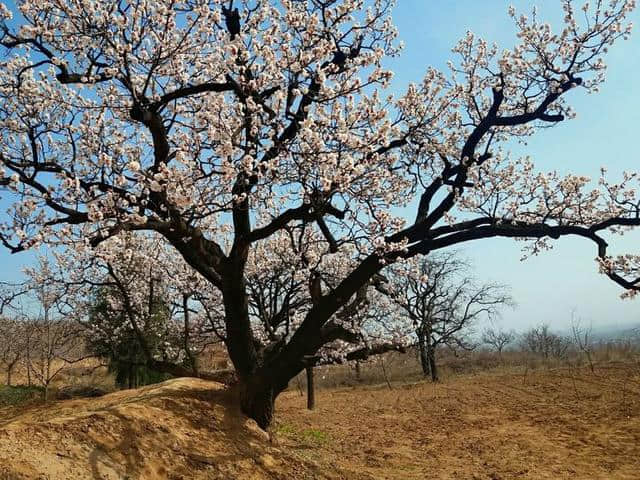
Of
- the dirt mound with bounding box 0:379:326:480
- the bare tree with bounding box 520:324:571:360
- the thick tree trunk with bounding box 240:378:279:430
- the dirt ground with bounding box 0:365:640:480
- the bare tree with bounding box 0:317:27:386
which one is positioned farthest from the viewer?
the bare tree with bounding box 520:324:571:360

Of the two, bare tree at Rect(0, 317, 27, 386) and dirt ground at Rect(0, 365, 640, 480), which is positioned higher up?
bare tree at Rect(0, 317, 27, 386)

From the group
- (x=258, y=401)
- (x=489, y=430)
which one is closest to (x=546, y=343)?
(x=489, y=430)

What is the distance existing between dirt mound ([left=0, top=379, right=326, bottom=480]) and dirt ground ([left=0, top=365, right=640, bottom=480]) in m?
0.02

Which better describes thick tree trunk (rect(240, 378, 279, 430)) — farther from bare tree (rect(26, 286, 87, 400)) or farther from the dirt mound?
bare tree (rect(26, 286, 87, 400))

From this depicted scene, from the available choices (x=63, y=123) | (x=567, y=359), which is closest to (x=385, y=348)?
(x=63, y=123)

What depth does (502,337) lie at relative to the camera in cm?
4300

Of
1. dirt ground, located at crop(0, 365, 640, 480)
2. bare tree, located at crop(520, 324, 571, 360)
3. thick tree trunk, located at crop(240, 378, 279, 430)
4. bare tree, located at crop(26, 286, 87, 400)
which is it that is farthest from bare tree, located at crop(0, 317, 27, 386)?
bare tree, located at crop(520, 324, 571, 360)

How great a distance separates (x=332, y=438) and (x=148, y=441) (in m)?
5.87

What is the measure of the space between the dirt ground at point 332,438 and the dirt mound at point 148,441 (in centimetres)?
2

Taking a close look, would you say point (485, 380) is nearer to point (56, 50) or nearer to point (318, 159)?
point (318, 159)

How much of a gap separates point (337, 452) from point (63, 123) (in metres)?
7.69

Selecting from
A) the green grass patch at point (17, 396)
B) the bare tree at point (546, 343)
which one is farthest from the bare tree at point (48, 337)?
the bare tree at point (546, 343)

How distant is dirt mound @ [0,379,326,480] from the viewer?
15.9 ft

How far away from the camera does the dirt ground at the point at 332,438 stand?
5273 mm
